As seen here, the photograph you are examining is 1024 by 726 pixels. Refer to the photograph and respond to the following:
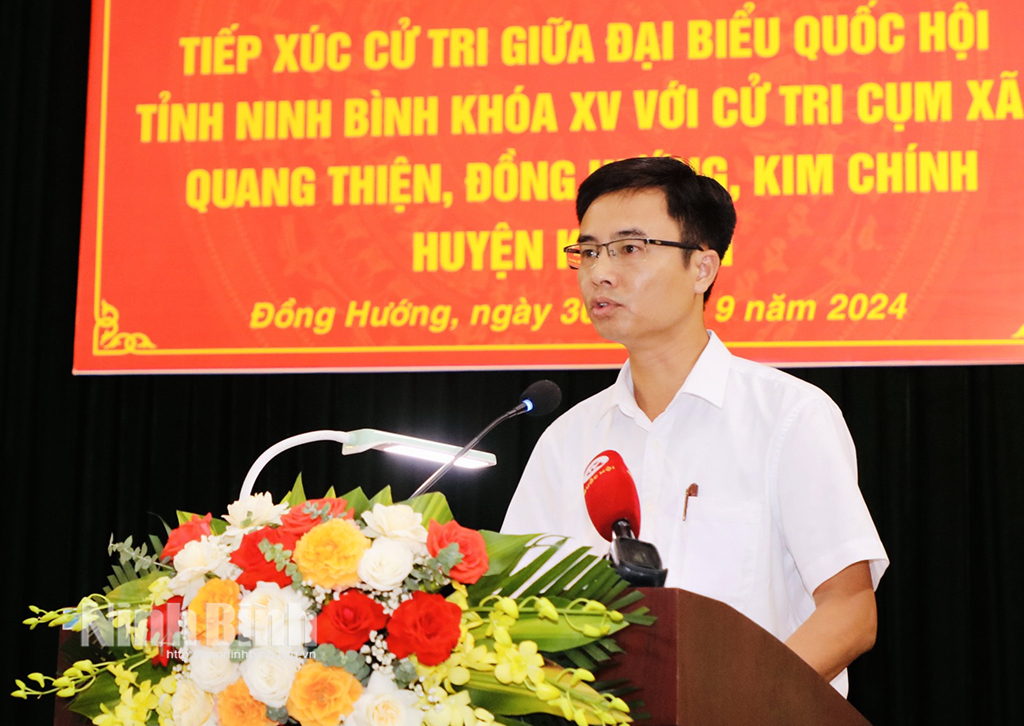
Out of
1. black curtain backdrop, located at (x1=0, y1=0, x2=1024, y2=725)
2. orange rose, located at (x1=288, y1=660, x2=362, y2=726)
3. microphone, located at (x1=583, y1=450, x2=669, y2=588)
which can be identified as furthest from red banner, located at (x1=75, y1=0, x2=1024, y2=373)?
orange rose, located at (x1=288, y1=660, x2=362, y2=726)

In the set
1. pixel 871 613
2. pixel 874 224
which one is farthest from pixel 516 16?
pixel 871 613

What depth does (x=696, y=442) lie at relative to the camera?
2182 millimetres

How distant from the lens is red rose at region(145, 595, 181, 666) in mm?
1246

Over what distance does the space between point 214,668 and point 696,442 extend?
47.0 inches

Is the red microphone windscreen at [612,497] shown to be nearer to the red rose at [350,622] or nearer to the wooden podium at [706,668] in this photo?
the wooden podium at [706,668]

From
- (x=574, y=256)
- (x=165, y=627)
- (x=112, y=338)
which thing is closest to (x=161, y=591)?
(x=165, y=627)

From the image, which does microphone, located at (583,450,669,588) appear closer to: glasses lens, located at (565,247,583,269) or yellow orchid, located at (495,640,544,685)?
yellow orchid, located at (495,640,544,685)

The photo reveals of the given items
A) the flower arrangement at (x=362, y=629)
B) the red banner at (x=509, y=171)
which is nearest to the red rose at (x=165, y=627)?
the flower arrangement at (x=362, y=629)

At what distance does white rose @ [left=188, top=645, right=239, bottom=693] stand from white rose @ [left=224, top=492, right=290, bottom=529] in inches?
6.3

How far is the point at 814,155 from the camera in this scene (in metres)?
3.35

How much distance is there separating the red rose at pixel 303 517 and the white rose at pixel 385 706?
179 mm

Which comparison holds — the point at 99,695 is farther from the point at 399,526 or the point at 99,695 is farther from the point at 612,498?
the point at 612,498

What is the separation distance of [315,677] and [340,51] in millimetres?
2865

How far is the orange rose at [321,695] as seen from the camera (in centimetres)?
114
